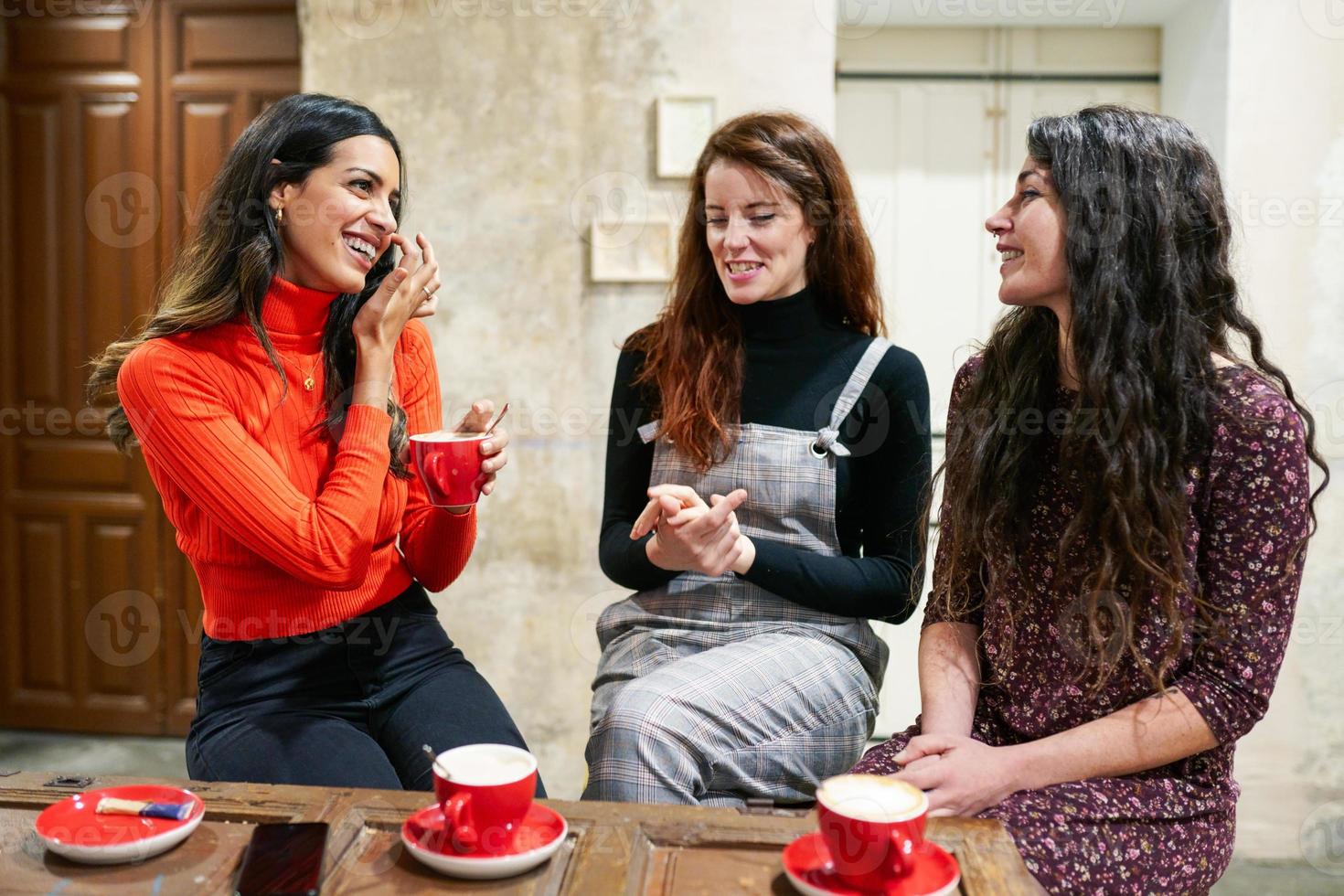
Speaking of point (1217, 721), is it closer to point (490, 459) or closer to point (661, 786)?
point (661, 786)

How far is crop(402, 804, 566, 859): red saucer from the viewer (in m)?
1.18

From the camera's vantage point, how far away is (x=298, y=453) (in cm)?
197

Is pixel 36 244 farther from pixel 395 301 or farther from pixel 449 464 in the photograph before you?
pixel 449 464

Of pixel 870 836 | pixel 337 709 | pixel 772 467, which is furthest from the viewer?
pixel 772 467

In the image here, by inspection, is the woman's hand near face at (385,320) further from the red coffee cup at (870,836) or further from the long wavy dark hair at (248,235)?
the red coffee cup at (870,836)

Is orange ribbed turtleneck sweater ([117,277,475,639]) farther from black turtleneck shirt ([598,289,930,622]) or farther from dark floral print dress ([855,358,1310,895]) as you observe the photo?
dark floral print dress ([855,358,1310,895])

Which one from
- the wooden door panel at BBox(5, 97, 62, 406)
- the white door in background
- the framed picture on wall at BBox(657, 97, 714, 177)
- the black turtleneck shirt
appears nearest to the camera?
the black turtleneck shirt

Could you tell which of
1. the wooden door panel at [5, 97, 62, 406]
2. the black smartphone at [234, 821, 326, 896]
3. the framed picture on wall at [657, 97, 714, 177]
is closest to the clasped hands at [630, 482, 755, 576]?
the black smartphone at [234, 821, 326, 896]

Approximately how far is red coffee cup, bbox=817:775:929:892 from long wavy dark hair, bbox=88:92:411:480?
120cm

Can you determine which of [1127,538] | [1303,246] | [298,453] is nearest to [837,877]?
[1127,538]

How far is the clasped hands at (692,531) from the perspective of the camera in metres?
1.83

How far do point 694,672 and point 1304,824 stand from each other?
2388mm

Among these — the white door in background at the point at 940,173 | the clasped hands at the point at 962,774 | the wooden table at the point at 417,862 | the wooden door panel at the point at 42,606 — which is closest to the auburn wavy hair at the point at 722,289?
the clasped hands at the point at 962,774

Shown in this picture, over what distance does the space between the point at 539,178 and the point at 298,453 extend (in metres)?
1.59
